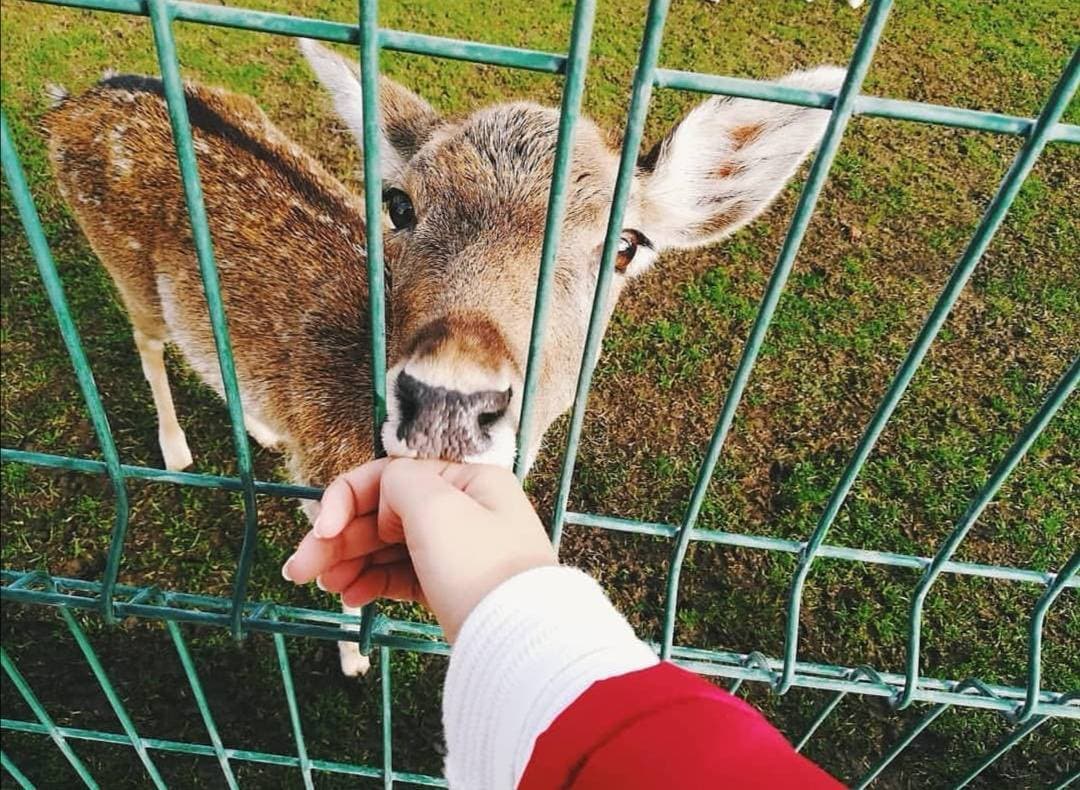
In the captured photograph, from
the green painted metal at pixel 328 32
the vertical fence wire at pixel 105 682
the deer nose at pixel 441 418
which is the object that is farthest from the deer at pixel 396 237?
the vertical fence wire at pixel 105 682

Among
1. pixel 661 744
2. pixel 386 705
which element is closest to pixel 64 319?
pixel 661 744

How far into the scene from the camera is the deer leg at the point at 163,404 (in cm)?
415

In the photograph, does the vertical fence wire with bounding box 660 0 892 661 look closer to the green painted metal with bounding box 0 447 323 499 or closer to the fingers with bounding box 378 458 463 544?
the fingers with bounding box 378 458 463 544

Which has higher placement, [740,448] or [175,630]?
[175,630]

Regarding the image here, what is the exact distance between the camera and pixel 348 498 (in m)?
1.47

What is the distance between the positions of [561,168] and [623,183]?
10 centimetres

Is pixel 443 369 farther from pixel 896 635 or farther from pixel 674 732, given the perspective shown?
pixel 896 635

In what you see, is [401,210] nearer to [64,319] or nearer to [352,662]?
[64,319]

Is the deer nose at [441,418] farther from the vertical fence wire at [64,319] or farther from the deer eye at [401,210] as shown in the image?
the deer eye at [401,210]

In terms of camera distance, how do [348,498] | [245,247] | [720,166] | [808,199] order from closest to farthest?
[808,199]
[348,498]
[720,166]
[245,247]

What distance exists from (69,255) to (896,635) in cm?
512

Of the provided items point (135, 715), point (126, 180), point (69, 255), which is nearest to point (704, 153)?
point (126, 180)

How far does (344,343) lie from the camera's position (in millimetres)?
3371

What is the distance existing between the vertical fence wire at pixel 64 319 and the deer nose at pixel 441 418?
22.9 inches
